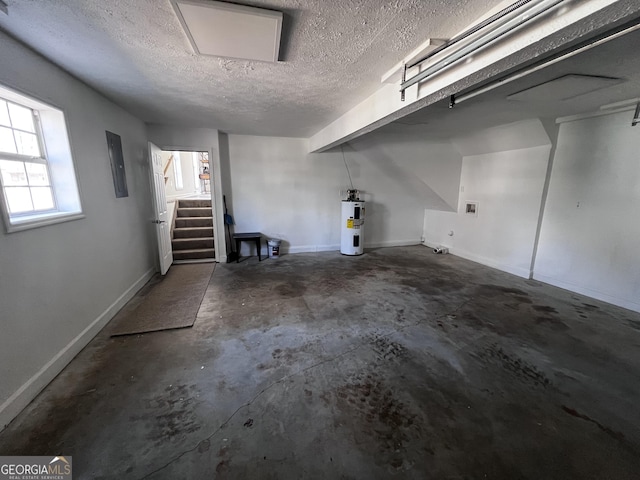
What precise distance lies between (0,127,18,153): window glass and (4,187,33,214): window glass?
27 centimetres

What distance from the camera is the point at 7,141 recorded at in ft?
6.04

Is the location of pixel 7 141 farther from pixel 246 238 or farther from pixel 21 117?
pixel 246 238

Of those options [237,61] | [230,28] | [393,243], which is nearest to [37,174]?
[237,61]

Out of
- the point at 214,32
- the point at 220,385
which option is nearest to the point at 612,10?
the point at 214,32

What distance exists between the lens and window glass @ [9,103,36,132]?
1.92m

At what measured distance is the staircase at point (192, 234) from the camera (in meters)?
5.14

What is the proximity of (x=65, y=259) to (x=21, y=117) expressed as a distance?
114 centimetres

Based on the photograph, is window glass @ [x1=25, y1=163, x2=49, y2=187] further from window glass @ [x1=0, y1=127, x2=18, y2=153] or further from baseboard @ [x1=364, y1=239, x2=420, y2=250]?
baseboard @ [x1=364, y1=239, x2=420, y2=250]

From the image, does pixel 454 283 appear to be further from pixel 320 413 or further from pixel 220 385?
pixel 220 385

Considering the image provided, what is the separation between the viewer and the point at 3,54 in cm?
165

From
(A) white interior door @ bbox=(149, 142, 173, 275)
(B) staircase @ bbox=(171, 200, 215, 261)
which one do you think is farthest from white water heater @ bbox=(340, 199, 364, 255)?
(A) white interior door @ bbox=(149, 142, 173, 275)

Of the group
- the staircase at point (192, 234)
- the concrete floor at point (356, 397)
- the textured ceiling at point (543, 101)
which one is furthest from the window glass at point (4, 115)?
the textured ceiling at point (543, 101)

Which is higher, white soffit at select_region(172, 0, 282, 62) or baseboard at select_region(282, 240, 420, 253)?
white soffit at select_region(172, 0, 282, 62)

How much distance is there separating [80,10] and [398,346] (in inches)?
125
